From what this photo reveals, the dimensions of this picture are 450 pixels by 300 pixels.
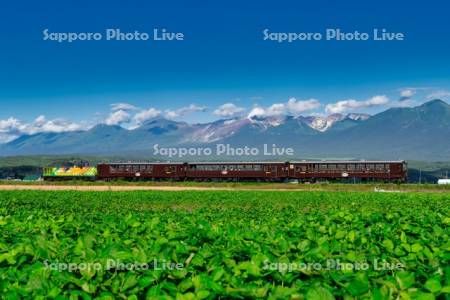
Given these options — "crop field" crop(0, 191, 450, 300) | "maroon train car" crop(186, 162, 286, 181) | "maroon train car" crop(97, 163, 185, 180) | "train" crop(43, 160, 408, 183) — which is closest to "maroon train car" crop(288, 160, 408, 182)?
"train" crop(43, 160, 408, 183)

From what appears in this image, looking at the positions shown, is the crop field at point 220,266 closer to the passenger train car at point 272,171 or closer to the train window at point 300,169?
the passenger train car at point 272,171

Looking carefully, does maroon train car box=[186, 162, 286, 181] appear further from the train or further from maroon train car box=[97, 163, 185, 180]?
maroon train car box=[97, 163, 185, 180]

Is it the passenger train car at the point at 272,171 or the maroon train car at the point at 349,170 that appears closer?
the maroon train car at the point at 349,170

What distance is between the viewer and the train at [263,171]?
73000 mm

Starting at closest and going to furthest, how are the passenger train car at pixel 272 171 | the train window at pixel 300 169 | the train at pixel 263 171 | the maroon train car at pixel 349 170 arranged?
1. the maroon train car at pixel 349 170
2. the passenger train car at pixel 272 171
3. the train at pixel 263 171
4. the train window at pixel 300 169

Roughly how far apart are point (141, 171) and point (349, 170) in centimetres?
3263

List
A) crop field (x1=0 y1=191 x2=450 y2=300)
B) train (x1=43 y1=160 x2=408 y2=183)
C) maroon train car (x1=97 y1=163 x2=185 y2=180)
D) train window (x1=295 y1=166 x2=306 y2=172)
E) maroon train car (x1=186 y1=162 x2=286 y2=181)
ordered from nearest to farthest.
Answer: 1. crop field (x1=0 y1=191 x2=450 y2=300)
2. train (x1=43 y1=160 x2=408 y2=183)
3. train window (x1=295 y1=166 x2=306 y2=172)
4. maroon train car (x1=186 y1=162 x2=286 y2=181)
5. maroon train car (x1=97 y1=163 x2=185 y2=180)

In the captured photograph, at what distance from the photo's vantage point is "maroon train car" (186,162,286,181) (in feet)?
249

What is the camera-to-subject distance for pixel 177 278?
4418mm

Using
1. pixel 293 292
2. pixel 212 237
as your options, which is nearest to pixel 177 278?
pixel 293 292

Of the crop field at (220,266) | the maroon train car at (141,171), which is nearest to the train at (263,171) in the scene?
the maroon train car at (141,171)

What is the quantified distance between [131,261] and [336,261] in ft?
6.70

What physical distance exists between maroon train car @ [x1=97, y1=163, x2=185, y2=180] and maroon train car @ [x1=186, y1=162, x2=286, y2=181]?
1914mm

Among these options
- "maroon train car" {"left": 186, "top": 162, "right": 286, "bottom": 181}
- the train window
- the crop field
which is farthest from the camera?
"maroon train car" {"left": 186, "top": 162, "right": 286, "bottom": 181}
